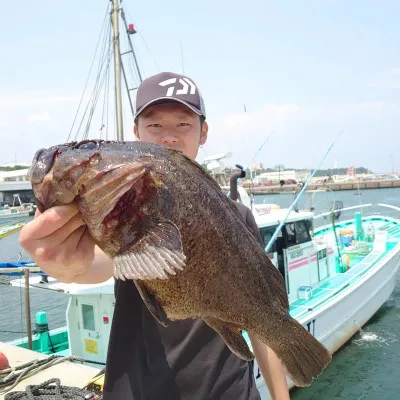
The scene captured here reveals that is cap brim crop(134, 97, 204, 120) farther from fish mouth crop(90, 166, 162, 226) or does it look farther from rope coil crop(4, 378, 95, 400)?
rope coil crop(4, 378, 95, 400)

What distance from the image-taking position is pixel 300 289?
34.7 ft

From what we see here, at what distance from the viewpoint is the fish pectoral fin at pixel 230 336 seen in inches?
84.7

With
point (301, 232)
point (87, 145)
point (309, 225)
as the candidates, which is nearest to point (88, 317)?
point (301, 232)

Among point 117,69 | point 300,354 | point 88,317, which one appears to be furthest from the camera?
point 117,69

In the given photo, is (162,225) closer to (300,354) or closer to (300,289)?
(300,354)

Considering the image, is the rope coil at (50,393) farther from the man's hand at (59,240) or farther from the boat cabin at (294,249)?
the boat cabin at (294,249)

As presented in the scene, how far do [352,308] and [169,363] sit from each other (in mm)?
10867

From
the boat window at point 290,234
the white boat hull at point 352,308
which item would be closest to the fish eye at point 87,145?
the white boat hull at point 352,308

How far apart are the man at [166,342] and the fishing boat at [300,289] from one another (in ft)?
18.1

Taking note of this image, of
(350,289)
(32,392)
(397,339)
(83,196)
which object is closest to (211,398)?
(83,196)

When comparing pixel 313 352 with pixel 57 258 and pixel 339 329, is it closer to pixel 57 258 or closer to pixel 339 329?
pixel 57 258

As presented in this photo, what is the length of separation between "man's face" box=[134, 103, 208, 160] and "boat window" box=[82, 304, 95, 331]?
6.97 metres

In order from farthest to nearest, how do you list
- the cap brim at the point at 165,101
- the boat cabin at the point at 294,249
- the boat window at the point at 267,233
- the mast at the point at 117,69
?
the mast at the point at 117,69 < the boat cabin at the point at 294,249 < the boat window at the point at 267,233 < the cap brim at the point at 165,101

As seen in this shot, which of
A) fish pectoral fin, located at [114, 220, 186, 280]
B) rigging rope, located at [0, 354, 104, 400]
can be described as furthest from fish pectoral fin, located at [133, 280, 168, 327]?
rigging rope, located at [0, 354, 104, 400]
